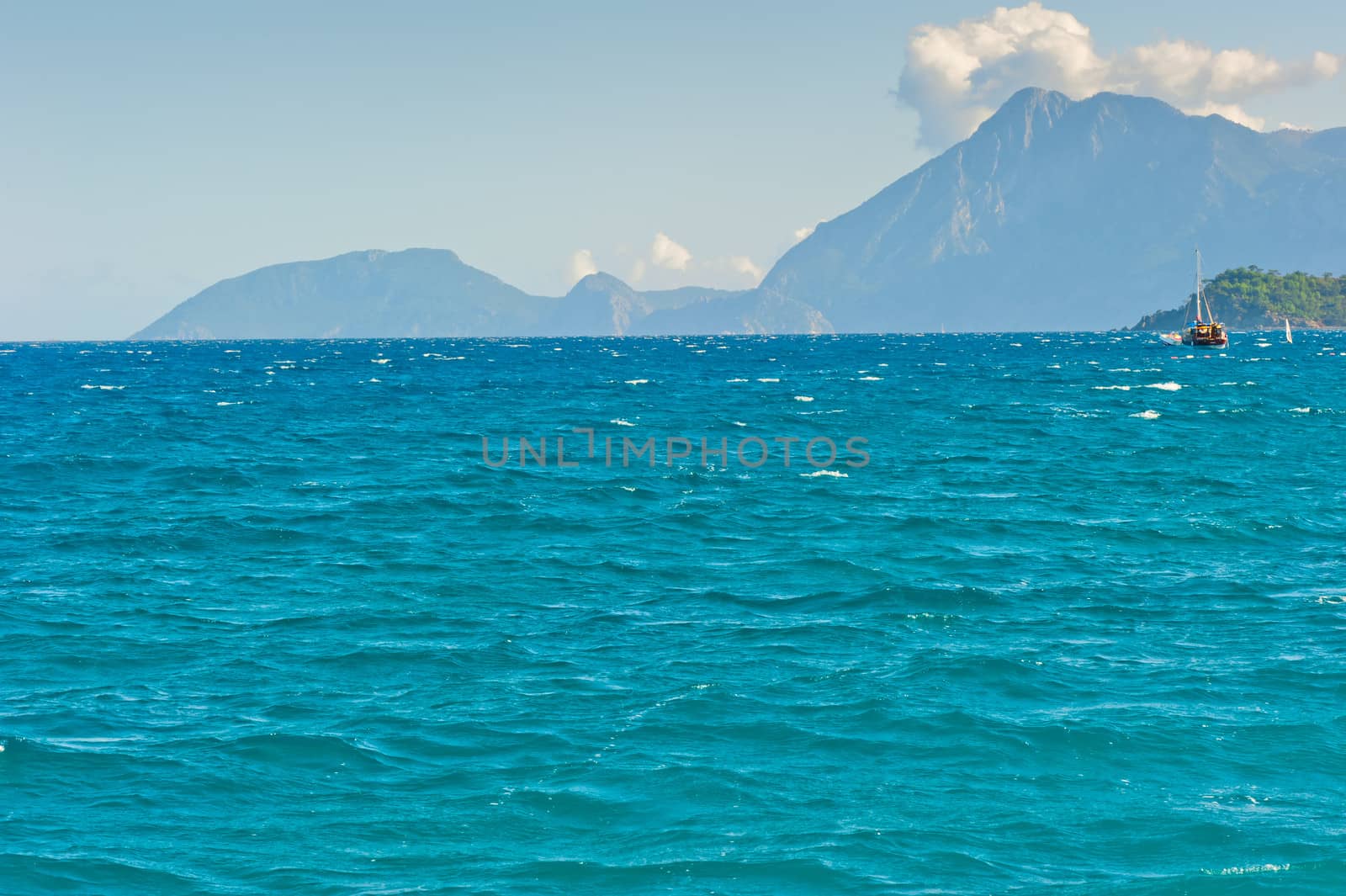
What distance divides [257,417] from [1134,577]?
64558 millimetres

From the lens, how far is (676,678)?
22.9m

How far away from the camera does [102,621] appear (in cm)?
2748

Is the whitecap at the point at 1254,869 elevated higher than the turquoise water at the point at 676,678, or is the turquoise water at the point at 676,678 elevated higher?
the turquoise water at the point at 676,678

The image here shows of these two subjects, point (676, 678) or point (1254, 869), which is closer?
point (1254, 869)

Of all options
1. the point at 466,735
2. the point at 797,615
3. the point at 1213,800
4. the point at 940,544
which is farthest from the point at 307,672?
the point at 940,544

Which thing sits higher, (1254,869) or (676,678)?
(676,678)

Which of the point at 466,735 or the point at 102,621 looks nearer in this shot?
the point at 466,735

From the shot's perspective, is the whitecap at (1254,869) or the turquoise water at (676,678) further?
the turquoise water at (676,678)

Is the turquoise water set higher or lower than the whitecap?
higher

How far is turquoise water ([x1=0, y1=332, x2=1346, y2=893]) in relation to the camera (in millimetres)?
16078

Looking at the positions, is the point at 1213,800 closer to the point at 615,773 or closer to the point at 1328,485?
the point at 615,773

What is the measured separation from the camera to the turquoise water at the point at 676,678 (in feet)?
52.7

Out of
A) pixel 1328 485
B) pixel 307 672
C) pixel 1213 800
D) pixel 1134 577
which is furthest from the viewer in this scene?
pixel 1328 485

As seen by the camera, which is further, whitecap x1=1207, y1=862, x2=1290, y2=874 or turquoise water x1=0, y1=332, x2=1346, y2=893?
turquoise water x1=0, y1=332, x2=1346, y2=893
